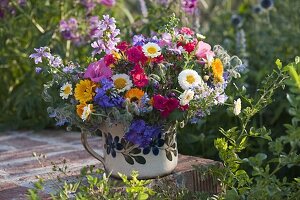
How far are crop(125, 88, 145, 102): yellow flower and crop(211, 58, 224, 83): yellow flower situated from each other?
0.87 feet

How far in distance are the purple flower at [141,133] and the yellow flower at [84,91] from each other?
0.17 meters

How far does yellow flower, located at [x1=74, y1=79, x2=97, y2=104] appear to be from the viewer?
2.31 meters

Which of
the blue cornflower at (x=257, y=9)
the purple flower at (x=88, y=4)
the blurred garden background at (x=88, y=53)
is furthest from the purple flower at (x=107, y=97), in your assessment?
the blue cornflower at (x=257, y=9)

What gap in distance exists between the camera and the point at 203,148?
3.49 m

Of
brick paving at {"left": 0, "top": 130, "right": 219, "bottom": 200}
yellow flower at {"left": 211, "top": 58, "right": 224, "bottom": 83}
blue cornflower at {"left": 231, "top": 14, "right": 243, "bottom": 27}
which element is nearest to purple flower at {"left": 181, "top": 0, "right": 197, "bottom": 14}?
brick paving at {"left": 0, "top": 130, "right": 219, "bottom": 200}

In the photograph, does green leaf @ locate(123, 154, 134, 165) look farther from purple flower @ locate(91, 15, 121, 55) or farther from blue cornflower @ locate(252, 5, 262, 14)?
blue cornflower @ locate(252, 5, 262, 14)

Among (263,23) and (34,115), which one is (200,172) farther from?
(263,23)

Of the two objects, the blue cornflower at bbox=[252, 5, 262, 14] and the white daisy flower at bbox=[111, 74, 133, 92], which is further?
the blue cornflower at bbox=[252, 5, 262, 14]

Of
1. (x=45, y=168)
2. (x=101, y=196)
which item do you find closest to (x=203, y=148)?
(x=45, y=168)

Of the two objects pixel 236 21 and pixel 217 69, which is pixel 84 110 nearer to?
pixel 217 69

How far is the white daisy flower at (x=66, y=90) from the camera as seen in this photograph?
236 centimetres

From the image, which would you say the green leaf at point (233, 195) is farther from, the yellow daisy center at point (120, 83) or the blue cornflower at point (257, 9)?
the blue cornflower at point (257, 9)

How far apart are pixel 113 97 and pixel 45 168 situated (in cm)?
70

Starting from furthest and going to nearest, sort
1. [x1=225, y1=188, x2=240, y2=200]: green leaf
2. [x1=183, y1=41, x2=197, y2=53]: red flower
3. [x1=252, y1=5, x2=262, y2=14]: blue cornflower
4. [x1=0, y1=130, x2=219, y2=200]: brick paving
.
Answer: [x1=252, y1=5, x2=262, y2=14]: blue cornflower → [x1=0, y1=130, x2=219, y2=200]: brick paving → [x1=183, y1=41, x2=197, y2=53]: red flower → [x1=225, y1=188, x2=240, y2=200]: green leaf
